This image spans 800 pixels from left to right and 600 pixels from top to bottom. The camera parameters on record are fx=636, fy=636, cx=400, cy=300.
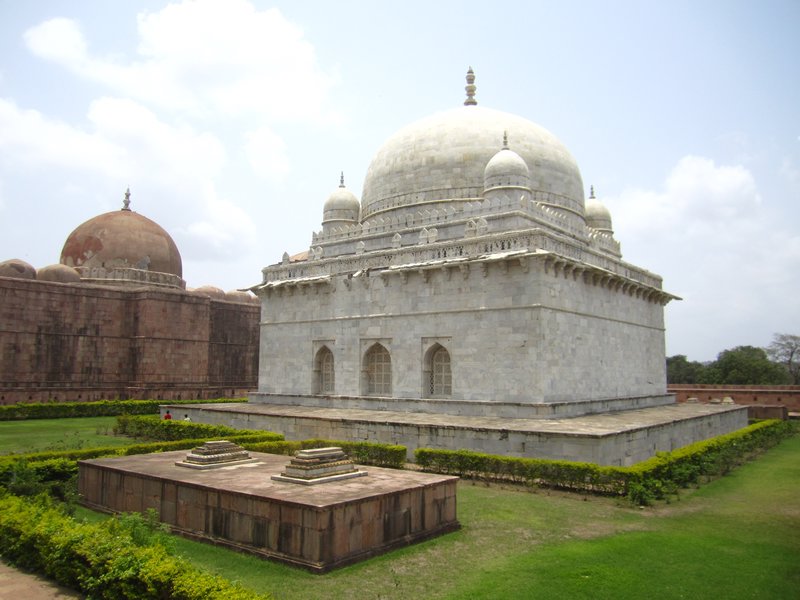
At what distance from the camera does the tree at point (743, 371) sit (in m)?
47.1

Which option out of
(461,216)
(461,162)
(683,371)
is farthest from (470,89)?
(683,371)

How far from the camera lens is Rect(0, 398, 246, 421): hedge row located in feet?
84.3

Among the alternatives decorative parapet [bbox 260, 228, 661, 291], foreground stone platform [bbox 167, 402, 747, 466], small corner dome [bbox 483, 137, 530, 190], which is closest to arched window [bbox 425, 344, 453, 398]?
foreground stone platform [bbox 167, 402, 747, 466]

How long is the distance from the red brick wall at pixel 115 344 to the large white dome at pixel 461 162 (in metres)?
12.9

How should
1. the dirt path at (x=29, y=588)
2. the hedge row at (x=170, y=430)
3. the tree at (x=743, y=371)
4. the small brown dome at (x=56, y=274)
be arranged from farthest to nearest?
the tree at (x=743, y=371) → the small brown dome at (x=56, y=274) → the hedge row at (x=170, y=430) → the dirt path at (x=29, y=588)

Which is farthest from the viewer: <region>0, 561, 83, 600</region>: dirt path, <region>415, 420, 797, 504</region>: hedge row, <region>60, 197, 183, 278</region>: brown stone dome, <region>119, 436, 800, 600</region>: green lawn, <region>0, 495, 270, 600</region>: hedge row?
<region>60, 197, 183, 278</region>: brown stone dome

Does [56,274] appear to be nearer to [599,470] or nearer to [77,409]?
[77,409]

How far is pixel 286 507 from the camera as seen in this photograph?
804cm

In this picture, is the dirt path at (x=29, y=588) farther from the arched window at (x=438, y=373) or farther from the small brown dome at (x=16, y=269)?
the small brown dome at (x=16, y=269)

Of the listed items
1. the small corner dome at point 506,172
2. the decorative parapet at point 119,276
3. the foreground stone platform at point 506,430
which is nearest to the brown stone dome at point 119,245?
the decorative parapet at point 119,276

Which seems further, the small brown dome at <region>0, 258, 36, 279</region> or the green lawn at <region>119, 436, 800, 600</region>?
the small brown dome at <region>0, 258, 36, 279</region>

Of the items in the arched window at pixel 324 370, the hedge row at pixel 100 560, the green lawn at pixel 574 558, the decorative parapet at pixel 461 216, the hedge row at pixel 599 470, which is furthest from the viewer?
the arched window at pixel 324 370

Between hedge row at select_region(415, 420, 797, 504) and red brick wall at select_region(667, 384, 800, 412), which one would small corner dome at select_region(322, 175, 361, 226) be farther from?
red brick wall at select_region(667, 384, 800, 412)

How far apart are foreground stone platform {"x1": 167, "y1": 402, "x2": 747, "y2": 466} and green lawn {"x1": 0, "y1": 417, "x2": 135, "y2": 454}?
3.73m
